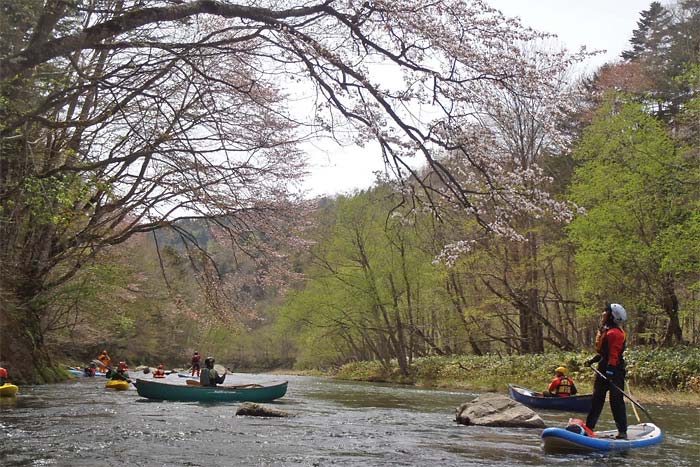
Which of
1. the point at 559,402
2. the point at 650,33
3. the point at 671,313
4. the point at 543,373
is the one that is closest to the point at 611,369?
the point at 559,402

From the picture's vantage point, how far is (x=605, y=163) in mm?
21719

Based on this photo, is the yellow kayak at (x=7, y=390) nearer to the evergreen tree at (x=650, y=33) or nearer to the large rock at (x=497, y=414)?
the large rock at (x=497, y=414)

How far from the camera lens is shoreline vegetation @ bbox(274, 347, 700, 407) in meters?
17.1

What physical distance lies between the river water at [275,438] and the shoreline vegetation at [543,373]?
1.81m

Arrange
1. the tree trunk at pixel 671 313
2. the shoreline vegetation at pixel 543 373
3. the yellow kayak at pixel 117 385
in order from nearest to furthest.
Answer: the shoreline vegetation at pixel 543 373 < the yellow kayak at pixel 117 385 < the tree trunk at pixel 671 313

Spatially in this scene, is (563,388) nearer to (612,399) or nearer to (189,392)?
(612,399)

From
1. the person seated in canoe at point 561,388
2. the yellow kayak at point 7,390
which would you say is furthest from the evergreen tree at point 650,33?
the yellow kayak at point 7,390

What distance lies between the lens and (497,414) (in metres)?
11.9

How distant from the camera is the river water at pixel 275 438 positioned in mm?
7570

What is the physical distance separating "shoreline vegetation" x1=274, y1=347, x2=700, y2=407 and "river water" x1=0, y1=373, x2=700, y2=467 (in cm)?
181

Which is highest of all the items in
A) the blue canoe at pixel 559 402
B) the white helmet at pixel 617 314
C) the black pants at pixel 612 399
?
the white helmet at pixel 617 314

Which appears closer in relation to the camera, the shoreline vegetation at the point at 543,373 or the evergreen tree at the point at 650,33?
the shoreline vegetation at the point at 543,373

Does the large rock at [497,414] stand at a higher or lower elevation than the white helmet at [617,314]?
lower

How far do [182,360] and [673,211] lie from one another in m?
43.8
